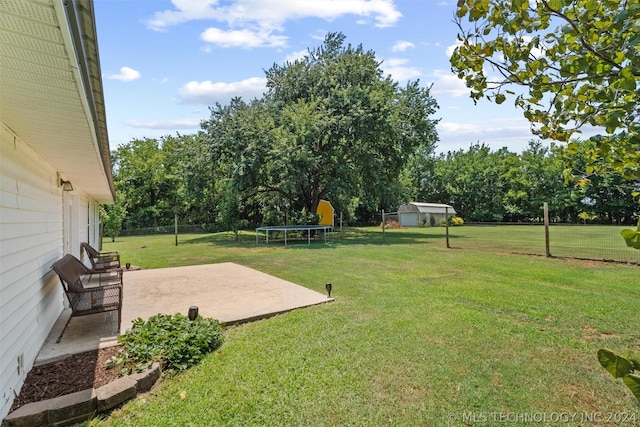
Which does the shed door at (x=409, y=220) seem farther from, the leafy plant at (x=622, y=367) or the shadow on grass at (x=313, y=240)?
the leafy plant at (x=622, y=367)

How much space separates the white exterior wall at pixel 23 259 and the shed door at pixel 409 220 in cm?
3202

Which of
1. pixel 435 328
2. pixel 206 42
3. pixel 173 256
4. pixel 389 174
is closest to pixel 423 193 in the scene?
pixel 389 174

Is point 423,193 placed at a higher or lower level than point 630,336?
higher

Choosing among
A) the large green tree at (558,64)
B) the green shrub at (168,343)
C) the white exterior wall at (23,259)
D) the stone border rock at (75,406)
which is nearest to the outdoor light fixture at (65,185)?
the white exterior wall at (23,259)

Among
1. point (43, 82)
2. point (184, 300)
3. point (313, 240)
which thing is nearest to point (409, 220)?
point (313, 240)

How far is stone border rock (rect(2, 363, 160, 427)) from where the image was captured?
8.84 ft

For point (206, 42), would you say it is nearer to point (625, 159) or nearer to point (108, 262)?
point (108, 262)

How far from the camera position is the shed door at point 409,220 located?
3484 centimetres

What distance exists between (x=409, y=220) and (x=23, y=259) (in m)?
33.6

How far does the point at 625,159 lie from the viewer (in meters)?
1.70

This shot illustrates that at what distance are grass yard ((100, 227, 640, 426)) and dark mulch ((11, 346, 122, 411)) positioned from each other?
62cm

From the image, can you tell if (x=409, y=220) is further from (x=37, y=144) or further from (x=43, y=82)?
(x=43, y=82)

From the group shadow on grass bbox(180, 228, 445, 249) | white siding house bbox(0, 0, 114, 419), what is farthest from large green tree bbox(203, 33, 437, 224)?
white siding house bbox(0, 0, 114, 419)

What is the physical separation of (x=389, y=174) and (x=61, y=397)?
20.2 meters
